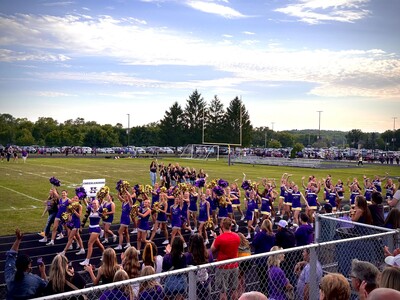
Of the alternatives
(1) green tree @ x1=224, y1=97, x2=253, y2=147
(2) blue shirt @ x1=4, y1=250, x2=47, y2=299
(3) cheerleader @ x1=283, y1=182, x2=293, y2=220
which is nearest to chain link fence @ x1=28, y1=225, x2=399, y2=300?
(2) blue shirt @ x1=4, y1=250, x2=47, y2=299

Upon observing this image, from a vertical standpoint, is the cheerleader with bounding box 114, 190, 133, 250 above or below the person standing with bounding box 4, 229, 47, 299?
below

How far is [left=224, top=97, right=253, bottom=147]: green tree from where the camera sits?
8231cm

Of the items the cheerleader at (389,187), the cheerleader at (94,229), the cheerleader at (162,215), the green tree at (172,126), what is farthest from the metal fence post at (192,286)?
the green tree at (172,126)

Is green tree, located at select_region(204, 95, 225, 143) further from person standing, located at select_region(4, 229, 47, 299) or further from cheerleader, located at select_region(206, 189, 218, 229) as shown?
person standing, located at select_region(4, 229, 47, 299)

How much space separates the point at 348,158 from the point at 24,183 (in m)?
59.0

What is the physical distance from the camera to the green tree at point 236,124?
8231 cm

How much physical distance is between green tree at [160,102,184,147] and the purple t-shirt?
79.0 meters

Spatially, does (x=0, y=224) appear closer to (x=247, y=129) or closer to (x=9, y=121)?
(x=247, y=129)

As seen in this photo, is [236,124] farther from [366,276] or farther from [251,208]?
[366,276]

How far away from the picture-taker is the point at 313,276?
4832mm

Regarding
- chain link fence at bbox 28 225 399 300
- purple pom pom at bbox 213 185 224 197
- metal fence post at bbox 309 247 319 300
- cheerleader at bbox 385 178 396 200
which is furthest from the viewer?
cheerleader at bbox 385 178 396 200

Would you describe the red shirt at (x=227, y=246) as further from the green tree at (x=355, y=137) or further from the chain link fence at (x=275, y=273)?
the green tree at (x=355, y=137)

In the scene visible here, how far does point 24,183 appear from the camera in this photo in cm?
2614

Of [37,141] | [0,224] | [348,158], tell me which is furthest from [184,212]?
[37,141]
